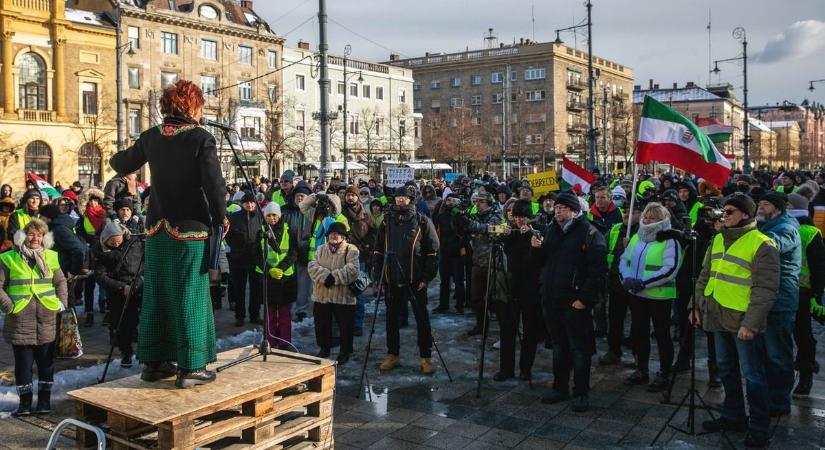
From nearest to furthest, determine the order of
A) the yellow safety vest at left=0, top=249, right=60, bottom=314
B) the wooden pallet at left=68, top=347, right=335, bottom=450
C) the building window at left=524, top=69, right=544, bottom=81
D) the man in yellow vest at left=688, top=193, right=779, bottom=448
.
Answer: the wooden pallet at left=68, top=347, right=335, bottom=450 → the man in yellow vest at left=688, top=193, right=779, bottom=448 → the yellow safety vest at left=0, top=249, right=60, bottom=314 → the building window at left=524, top=69, right=544, bottom=81

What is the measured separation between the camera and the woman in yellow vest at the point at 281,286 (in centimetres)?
912

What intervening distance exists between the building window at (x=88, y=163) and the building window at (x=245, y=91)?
37.2ft

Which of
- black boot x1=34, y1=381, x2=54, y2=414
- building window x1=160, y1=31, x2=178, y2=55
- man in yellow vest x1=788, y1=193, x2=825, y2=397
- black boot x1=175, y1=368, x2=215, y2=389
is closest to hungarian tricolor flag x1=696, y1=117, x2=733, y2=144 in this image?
man in yellow vest x1=788, y1=193, x2=825, y2=397

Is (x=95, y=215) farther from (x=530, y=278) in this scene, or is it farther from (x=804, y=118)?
(x=804, y=118)

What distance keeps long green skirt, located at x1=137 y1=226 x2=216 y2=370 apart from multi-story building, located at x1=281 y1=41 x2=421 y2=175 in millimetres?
46517

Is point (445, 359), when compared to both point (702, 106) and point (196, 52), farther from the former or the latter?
point (702, 106)

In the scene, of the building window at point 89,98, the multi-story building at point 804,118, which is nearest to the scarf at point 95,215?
the building window at point 89,98

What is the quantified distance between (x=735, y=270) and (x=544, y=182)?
9.26m

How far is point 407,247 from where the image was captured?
8.59 metres

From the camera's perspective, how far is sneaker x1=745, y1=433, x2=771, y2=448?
19.5ft

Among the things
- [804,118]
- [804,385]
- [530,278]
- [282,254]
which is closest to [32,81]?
[282,254]

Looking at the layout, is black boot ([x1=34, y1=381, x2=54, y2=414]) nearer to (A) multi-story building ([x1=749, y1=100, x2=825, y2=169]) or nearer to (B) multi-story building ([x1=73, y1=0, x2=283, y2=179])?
(B) multi-story building ([x1=73, y1=0, x2=283, y2=179])

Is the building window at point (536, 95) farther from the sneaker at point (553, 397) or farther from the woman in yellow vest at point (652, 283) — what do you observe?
the sneaker at point (553, 397)

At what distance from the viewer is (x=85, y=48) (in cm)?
4462
